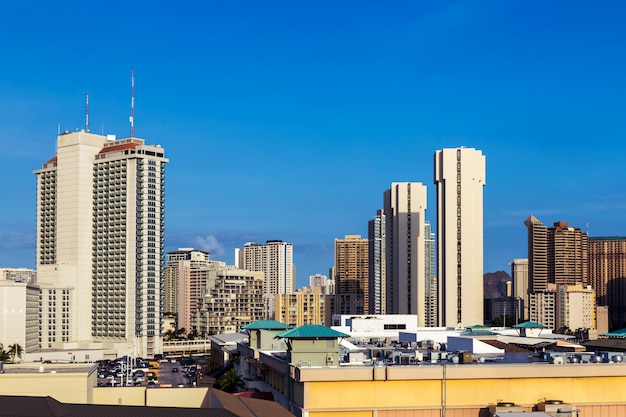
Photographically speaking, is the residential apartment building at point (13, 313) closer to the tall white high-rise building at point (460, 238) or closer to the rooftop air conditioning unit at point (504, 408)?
the tall white high-rise building at point (460, 238)

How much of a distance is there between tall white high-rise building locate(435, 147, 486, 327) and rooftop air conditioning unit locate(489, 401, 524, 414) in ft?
450

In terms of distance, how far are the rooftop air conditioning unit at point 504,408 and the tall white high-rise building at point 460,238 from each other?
13720 centimetres

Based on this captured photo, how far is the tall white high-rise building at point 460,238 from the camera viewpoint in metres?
184

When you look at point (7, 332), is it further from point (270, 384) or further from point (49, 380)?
point (49, 380)

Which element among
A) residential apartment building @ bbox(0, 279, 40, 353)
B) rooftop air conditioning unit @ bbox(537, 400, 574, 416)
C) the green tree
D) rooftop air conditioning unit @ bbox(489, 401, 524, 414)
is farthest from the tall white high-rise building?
rooftop air conditioning unit @ bbox(489, 401, 524, 414)

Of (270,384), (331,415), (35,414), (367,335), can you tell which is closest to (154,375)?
Answer: (367,335)

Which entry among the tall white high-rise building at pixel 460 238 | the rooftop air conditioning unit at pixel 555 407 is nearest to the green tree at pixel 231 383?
the rooftop air conditioning unit at pixel 555 407

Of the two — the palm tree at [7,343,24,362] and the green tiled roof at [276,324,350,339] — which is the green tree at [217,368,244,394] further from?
the palm tree at [7,343,24,362]

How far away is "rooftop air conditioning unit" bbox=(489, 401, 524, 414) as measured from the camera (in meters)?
44.6

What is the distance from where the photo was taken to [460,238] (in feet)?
606

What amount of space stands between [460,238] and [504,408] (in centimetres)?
14159

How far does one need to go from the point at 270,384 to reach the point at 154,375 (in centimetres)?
9923

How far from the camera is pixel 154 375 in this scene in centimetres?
15575

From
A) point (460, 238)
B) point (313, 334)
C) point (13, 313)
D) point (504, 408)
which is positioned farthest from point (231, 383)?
point (13, 313)
